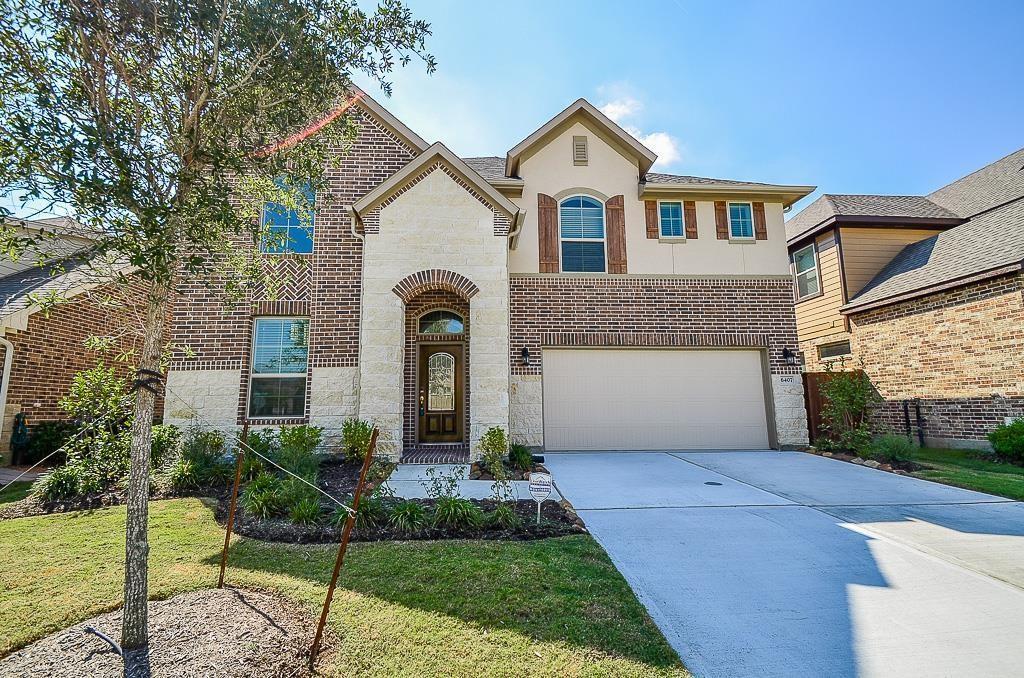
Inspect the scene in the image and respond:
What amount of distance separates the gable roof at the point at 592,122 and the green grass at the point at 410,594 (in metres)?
9.33

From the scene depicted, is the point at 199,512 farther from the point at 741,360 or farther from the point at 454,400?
the point at 741,360

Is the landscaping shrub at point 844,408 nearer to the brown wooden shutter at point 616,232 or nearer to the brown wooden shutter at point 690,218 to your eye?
the brown wooden shutter at point 690,218

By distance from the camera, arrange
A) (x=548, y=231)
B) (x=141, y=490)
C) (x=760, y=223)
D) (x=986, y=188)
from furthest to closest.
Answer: (x=986, y=188) < (x=760, y=223) < (x=548, y=231) < (x=141, y=490)

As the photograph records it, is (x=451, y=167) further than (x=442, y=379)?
No

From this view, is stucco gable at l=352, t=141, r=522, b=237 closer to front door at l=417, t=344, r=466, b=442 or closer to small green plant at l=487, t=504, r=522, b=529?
front door at l=417, t=344, r=466, b=442

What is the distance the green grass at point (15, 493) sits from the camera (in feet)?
21.4

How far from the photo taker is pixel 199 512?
5836mm

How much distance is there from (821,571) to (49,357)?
44.7ft

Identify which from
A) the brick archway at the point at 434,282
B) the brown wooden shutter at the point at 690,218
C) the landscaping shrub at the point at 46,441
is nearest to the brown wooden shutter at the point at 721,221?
the brown wooden shutter at the point at 690,218

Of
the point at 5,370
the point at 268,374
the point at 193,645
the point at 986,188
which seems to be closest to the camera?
the point at 193,645

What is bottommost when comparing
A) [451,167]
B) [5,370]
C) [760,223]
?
[5,370]

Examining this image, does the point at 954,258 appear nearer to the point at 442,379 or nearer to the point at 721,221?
the point at 721,221

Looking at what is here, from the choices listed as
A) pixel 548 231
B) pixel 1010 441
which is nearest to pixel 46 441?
pixel 548 231

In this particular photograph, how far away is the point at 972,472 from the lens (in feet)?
26.5
